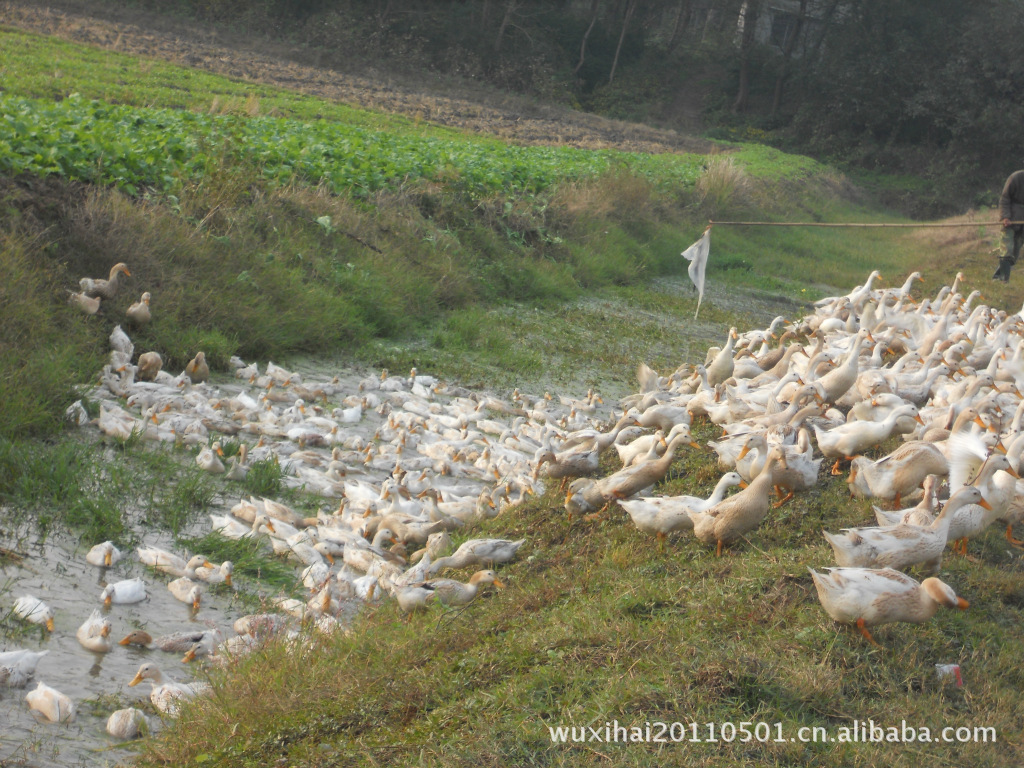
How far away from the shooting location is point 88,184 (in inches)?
319

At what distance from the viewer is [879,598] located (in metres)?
3.59

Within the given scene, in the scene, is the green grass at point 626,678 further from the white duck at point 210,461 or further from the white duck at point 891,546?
the white duck at point 210,461

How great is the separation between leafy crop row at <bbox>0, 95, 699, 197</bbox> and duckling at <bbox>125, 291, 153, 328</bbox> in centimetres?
139

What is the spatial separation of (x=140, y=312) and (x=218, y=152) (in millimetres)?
3085

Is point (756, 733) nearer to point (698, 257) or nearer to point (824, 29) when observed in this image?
point (698, 257)

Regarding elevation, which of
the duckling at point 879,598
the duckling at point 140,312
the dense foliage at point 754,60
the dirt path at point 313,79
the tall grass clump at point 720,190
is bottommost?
the duckling at point 140,312

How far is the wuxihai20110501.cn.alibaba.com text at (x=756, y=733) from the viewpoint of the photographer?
3141mm

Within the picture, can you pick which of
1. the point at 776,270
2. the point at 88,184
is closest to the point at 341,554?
the point at 88,184

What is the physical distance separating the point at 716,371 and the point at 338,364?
3586 millimetres

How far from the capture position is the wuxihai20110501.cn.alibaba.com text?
3.14 m

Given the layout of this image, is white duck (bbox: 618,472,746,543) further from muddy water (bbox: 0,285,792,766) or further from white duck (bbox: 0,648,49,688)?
white duck (bbox: 0,648,49,688)

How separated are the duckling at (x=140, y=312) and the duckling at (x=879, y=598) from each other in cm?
585

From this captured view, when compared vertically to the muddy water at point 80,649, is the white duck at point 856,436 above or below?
above

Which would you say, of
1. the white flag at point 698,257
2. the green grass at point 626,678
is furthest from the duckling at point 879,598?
the white flag at point 698,257
